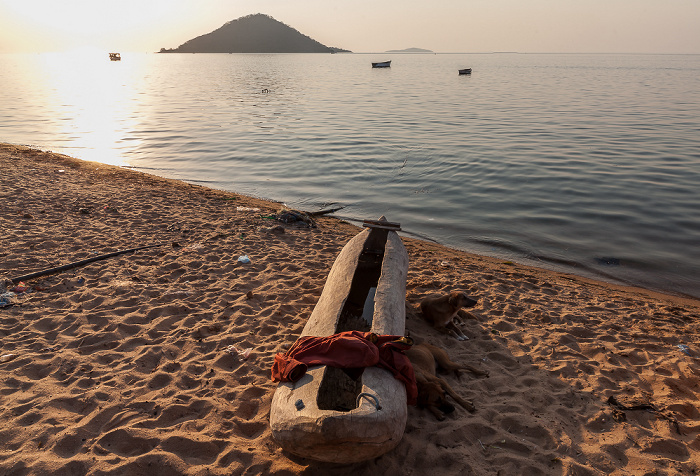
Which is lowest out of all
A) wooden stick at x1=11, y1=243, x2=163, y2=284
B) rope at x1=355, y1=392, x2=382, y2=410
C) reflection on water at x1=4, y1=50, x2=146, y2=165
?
wooden stick at x1=11, y1=243, x2=163, y2=284

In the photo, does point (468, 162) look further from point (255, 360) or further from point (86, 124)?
point (86, 124)

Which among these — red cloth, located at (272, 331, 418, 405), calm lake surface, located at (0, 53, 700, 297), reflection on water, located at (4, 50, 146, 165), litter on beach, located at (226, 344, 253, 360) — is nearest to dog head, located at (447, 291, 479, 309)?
red cloth, located at (272, 331, 418, 405)

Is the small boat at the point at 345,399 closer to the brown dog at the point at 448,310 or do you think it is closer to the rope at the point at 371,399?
the rope at the point at 371,399

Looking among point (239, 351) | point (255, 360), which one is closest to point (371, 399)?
point (255, 360)

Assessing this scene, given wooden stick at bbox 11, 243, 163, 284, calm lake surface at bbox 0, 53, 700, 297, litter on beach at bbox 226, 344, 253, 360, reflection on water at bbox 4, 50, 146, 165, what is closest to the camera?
litter on beach at bbox 226, 344, 253, 360

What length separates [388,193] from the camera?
14.1 m

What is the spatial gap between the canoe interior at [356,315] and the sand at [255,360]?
55 centimetres

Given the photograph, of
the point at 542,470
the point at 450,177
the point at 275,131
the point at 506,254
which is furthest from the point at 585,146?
the point at 542,470

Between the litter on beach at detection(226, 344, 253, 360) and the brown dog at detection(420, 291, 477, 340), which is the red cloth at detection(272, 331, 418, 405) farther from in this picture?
the brown dog at detection(420, 291, 477, 340)

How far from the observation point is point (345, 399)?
397 centimetres

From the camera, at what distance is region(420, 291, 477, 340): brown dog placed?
18.7 ft

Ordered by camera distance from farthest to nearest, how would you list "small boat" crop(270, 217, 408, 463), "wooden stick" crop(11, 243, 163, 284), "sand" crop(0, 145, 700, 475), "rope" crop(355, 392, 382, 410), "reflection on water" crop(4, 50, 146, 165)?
"reflection on water" crop(4, 50, 146, 165) < "wooden stick" crop(11, 243, 163, 284) < "sand" crop(0, 145, 700, 475) < "rope" crop(355, 392, 382, 410) < "small boat" crop(270, 217, 408, 463)

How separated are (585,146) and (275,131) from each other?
1520cm

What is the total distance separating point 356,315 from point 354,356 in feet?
5.01
